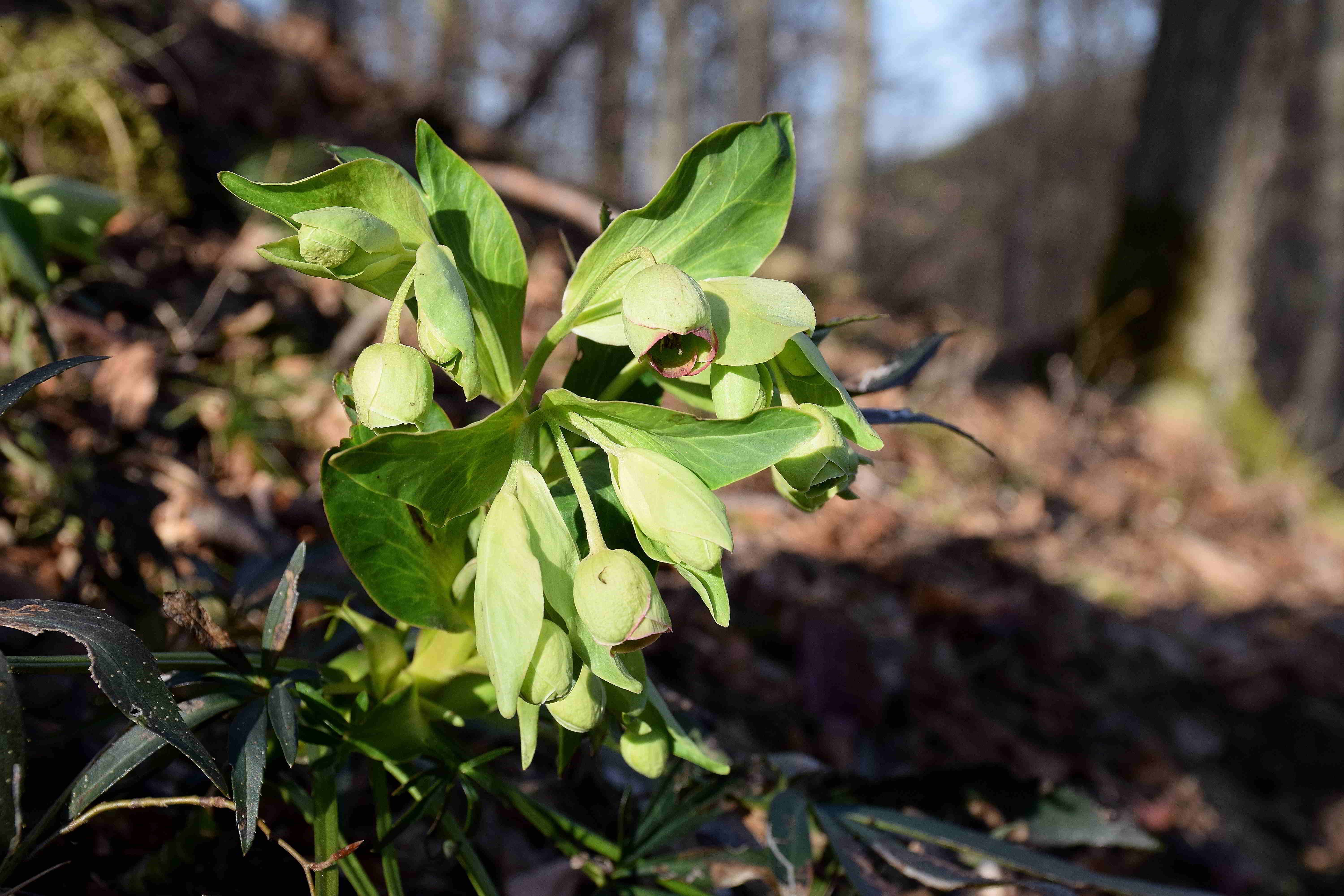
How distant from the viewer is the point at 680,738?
560mm

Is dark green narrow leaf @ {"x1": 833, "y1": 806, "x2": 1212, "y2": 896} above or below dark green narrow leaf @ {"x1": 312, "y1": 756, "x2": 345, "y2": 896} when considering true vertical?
below

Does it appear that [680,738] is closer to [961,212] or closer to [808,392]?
[808,392]

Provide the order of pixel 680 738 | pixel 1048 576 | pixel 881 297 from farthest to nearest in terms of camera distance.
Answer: pixel 881 297, pixel 1048 576, pixel 680 738

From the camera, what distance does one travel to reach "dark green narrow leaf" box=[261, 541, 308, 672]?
542mm

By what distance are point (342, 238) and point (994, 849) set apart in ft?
2.02

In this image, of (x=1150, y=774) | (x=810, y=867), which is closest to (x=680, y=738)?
(x=810, y=867)

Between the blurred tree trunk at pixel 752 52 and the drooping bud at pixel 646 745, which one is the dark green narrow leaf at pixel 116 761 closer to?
the drooping bud at pixel 646 745

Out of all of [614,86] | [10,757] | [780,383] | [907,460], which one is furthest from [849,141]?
[10,757]

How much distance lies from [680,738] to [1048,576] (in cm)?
201

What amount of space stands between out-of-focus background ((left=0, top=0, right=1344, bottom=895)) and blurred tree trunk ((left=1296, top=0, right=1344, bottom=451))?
0.09 ft

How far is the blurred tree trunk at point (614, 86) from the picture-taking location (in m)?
6.72

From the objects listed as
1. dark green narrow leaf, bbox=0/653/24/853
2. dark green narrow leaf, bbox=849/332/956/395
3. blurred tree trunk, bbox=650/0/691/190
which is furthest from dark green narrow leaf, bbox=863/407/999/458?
blurred tree trunk, bbox=650/0/691/190

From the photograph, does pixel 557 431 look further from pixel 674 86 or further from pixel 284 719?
pixel 674 86

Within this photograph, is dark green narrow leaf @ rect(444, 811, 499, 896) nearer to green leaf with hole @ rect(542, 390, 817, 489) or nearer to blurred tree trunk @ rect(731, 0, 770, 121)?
green leaf with hole @ rect(542, 390, 817, 489)
